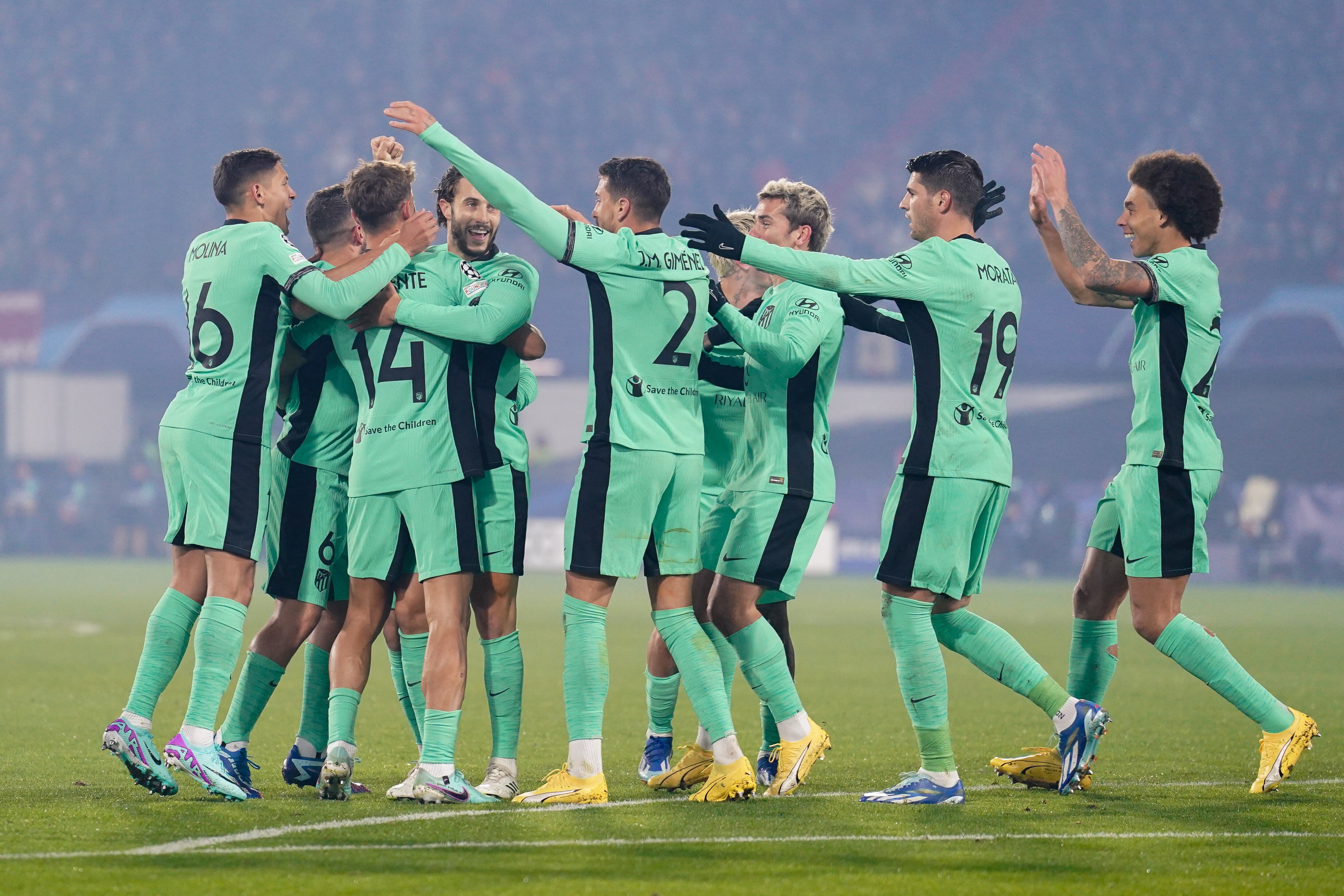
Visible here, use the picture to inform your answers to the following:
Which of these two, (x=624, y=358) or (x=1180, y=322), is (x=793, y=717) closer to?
(x=624, y=358)

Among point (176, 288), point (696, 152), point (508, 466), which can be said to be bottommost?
point (508, 466)

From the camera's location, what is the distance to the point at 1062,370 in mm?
29203

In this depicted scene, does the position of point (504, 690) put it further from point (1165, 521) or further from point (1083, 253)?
point (1083, 253)

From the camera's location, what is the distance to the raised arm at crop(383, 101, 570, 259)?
5.23 metres

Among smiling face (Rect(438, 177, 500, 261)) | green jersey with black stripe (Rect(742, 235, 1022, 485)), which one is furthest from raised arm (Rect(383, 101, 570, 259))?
green jersey with black stripe (Rect(742, 235, 1022, 485))

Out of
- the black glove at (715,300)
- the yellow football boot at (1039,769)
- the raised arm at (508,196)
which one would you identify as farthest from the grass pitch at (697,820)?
the raised arm at (508,196)

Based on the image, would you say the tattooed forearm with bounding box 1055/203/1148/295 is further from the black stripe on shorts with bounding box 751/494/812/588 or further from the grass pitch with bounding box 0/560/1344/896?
the grass pitch with bounding box 0/560/1344/896

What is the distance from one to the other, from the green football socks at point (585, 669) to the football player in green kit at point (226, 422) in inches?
48.9

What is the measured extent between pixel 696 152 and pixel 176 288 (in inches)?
511

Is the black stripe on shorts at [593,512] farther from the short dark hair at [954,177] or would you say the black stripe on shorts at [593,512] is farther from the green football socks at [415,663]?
the short dark hair at [954,177]

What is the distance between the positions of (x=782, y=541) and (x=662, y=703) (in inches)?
37.7

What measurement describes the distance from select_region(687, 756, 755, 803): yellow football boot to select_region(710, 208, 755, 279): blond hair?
219 cm

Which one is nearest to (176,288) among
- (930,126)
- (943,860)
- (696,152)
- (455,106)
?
(455,106)

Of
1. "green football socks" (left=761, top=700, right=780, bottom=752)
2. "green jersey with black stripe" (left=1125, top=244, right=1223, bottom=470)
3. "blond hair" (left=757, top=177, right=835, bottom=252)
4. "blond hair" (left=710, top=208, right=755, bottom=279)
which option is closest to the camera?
"green jersey with black stripe" (left=1125, top=244, right=1223, bottom=470)
